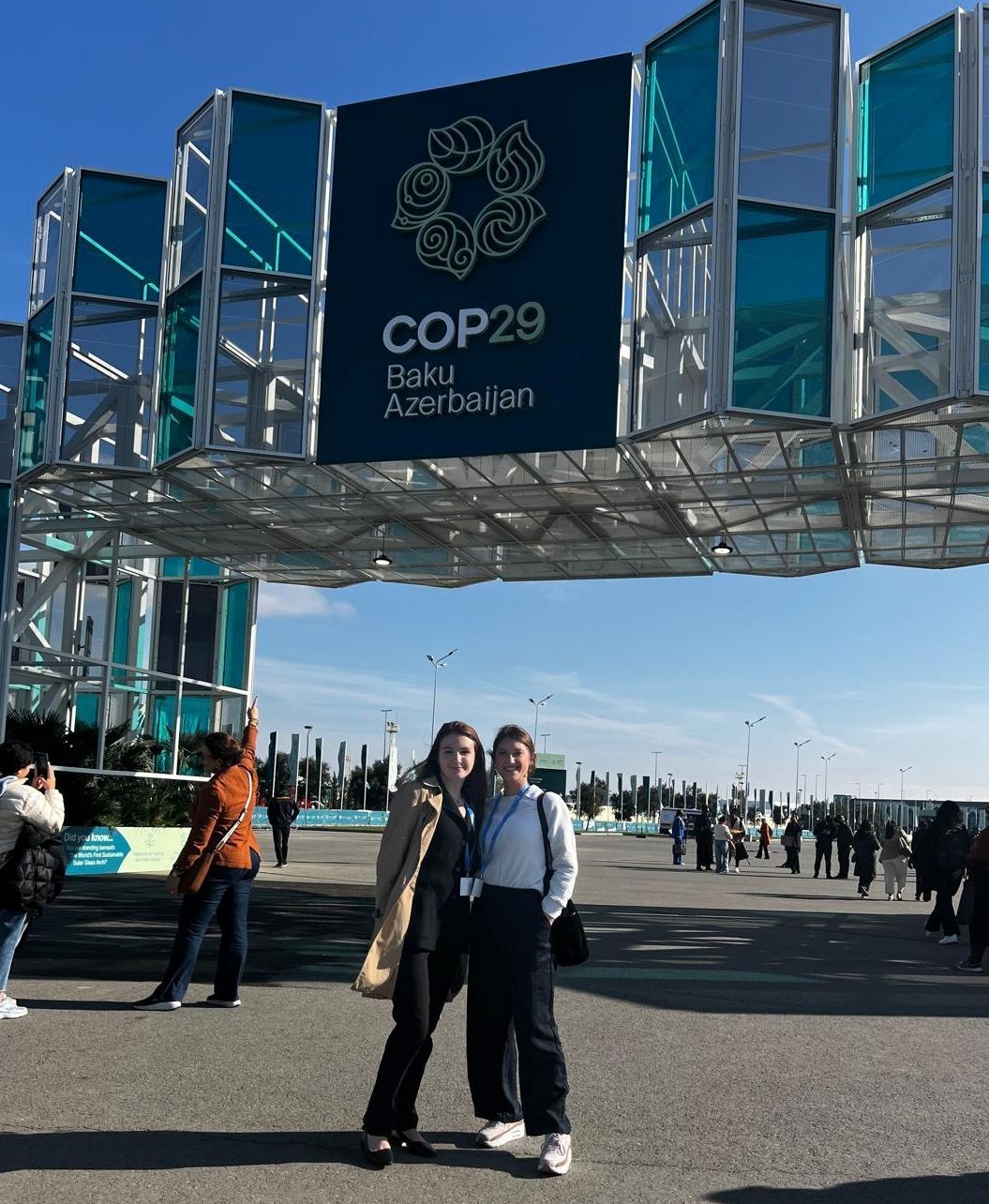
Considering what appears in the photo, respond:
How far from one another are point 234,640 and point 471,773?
2167 centimetres

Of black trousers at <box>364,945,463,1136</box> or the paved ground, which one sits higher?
black trousers at <box>364,945,463,1136</box>

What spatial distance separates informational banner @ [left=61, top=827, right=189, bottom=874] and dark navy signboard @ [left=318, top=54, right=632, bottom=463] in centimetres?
987

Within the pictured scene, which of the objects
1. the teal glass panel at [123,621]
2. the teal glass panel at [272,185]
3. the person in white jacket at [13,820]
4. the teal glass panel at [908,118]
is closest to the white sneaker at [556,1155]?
the person in white jacket at [13,820]

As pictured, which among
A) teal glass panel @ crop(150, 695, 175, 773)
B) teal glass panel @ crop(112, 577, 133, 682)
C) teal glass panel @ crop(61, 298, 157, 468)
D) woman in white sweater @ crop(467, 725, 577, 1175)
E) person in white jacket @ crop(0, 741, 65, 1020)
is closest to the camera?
woman in white sweater @ crop(467, 725, 577, 1175)

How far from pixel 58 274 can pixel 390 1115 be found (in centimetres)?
1620

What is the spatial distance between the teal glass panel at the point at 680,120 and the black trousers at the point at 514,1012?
1173 centimetres

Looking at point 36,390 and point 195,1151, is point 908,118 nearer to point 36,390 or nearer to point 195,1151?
point 36,390

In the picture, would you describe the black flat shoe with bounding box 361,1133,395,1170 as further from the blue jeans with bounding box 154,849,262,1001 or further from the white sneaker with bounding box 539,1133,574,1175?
the blue jeans with bounding box 154,849,262,1001

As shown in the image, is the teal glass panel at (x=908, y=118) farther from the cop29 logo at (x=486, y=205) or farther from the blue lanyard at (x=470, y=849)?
the blue lanyard at (x=470, y=849)

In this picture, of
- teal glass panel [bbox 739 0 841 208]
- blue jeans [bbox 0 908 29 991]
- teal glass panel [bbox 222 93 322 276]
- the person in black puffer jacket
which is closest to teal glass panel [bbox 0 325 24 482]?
teal glass panel [bbox 222 93 322 276]

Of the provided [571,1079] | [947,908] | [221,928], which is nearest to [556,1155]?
[571,1079]

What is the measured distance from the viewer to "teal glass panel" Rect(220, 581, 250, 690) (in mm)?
26812

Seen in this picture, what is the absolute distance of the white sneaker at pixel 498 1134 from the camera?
565 cm

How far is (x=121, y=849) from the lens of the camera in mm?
23688
